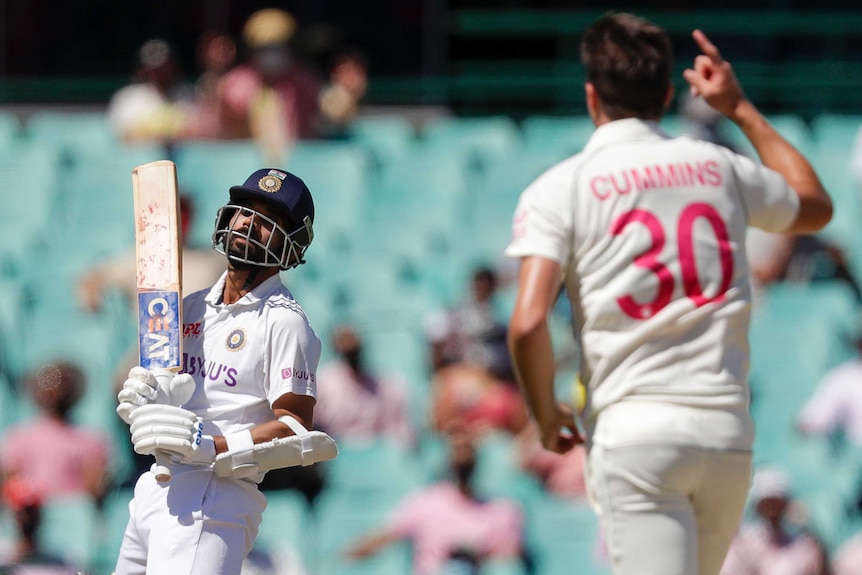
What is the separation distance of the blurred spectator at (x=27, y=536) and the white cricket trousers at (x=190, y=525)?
2.69 m

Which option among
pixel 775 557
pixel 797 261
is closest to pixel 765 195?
pixel 775 557

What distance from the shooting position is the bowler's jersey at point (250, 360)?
360cm

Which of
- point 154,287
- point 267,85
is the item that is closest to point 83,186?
point 267,85

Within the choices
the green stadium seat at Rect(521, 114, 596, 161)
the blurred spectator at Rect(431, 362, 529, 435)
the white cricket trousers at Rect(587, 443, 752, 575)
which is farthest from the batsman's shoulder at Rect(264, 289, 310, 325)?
the green stadium seat at Rect(521, 114, 596, 161)

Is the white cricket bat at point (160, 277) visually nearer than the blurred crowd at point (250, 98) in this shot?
Yes

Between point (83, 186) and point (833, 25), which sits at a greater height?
point (833, 25)

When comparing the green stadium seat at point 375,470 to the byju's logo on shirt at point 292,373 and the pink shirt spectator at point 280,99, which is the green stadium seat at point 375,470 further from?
the byju's logo on shirt at point 292,373

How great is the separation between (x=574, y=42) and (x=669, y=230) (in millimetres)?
7515

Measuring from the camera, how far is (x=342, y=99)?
10508 millimetres

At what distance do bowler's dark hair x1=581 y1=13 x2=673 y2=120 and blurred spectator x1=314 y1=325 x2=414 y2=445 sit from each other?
4.58 m

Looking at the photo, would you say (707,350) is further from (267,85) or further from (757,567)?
(267,85)

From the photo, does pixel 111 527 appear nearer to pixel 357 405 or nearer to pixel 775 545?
pixel 357 405

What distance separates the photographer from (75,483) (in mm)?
7633

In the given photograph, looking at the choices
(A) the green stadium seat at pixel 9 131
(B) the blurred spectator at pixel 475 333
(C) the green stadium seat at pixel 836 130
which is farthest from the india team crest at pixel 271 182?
(A) the green stadium seat at pixel 9 131
